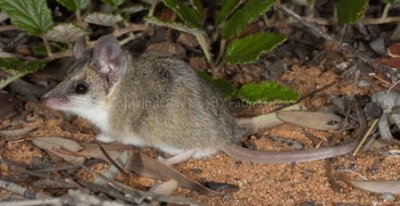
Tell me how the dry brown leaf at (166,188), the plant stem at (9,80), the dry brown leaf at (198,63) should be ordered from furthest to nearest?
the dry brown leaf at (198,63) < the plant stem at (9,80) < the dry brown leaf at (166,188)

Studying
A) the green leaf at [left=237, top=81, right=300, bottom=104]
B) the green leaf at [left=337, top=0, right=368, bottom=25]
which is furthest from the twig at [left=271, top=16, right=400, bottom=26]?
the green leaf at [left=237, top=81, right=300, bottom=104]

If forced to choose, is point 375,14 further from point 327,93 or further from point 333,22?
point 327,93

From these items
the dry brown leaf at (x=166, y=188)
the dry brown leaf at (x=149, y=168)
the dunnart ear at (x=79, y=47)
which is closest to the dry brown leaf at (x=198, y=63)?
the dunnart ear at (x=79, y=47)

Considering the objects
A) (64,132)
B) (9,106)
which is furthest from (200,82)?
(9,106)

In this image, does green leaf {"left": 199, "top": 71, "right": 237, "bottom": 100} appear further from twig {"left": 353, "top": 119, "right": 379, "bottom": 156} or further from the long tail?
twig {"left": 353, "top": 119, "right": 379, "bottom": 156}

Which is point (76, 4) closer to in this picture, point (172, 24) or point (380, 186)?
point (172, 24)

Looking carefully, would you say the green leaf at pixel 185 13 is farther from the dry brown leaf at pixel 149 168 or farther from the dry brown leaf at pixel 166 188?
the dry brown leaf at pixel 166 188
